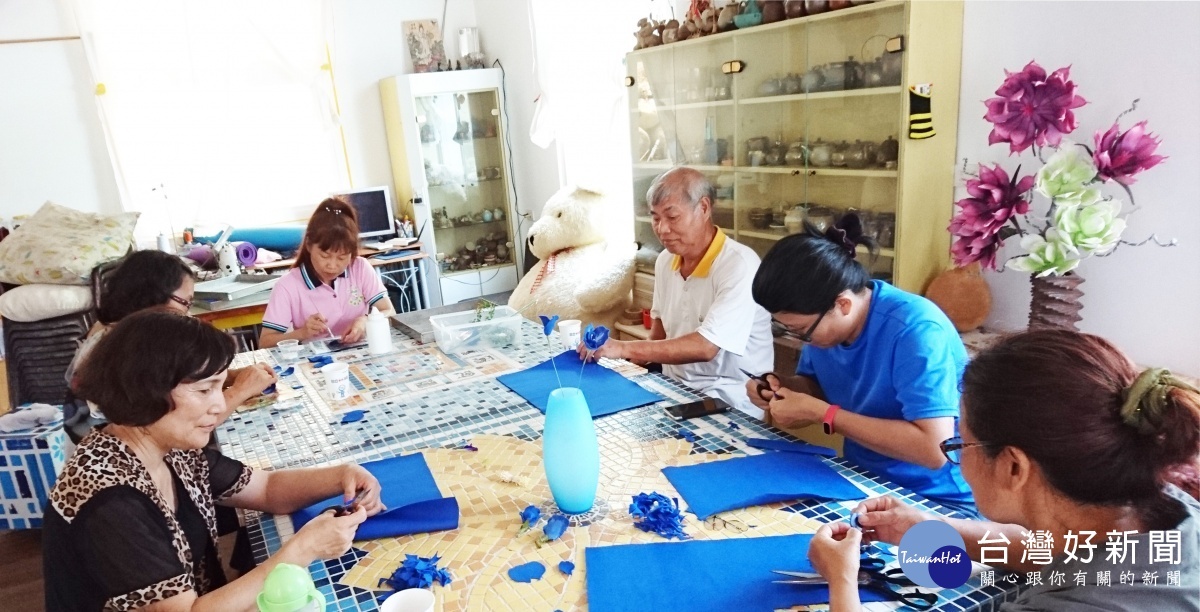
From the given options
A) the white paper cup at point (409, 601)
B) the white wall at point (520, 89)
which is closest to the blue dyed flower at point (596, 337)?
the white paper cup at point (409, 601)

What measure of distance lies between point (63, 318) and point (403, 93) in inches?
96.0

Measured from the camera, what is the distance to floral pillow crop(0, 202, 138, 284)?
11.1 feet

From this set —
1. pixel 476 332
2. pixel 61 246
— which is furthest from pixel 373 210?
pixel 476 332

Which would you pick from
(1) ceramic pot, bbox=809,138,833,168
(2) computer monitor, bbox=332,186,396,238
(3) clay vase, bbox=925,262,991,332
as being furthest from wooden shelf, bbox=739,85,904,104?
(2) computer monitor, bbox=332,186,396,238

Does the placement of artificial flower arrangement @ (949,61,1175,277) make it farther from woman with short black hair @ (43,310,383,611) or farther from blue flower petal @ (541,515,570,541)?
woman with short black hair @ (43,310,383,611)

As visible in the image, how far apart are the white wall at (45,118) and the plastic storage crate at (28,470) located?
242 cm

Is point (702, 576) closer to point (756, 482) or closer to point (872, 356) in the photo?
point (756, 482)

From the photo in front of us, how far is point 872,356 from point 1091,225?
80 centimetres

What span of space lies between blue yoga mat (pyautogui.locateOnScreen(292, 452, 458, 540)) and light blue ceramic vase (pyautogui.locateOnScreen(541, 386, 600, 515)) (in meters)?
0.19

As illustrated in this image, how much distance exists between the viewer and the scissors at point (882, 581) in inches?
40.0

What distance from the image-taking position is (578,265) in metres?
4.11

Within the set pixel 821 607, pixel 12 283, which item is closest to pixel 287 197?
pixel 12 283

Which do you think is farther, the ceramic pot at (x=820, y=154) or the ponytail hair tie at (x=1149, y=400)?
the ceramic pot at (x=820, y=154)

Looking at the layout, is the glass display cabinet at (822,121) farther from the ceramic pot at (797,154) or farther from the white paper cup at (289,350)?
the white paper cup at (289,350)
